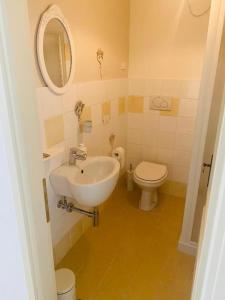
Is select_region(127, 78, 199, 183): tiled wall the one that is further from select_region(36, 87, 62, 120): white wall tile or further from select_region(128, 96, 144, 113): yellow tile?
select_region(36, 87, 62, 120): white wall tile

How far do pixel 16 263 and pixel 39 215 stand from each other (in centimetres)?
22

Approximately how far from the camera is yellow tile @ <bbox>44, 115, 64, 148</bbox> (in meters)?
1.44

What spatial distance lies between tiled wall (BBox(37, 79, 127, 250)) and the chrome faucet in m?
0.06

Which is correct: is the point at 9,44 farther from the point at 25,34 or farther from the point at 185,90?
the point at 185,90

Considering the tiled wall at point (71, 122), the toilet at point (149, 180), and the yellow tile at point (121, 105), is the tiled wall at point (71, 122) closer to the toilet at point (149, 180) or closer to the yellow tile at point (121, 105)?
the yellow tile at point (121, 105)

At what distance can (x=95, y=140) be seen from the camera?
2.05m

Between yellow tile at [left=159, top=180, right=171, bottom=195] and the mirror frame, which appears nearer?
the mirror frame

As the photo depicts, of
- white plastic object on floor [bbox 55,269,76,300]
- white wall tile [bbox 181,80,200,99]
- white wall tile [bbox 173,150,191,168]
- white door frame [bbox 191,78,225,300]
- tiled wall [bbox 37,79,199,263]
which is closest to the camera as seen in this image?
white door frame [bbox 191,78,225,300]

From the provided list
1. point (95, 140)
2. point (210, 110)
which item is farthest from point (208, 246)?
point (95, 140)

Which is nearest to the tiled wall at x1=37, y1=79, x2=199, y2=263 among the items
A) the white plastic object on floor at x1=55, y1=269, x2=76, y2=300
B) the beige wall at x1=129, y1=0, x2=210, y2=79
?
the beige wall at x1=129, y1=0, x2=210, y2=79

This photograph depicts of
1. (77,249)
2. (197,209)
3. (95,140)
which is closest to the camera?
(197,209)

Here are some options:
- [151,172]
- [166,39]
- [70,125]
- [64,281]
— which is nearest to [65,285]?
[64,281]

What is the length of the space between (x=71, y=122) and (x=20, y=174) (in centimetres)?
103

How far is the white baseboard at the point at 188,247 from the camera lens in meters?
1.81
